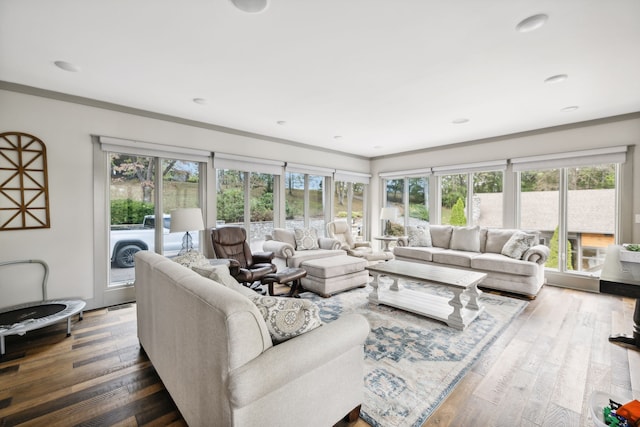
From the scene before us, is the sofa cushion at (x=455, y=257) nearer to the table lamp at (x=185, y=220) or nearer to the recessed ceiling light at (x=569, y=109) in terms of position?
the recessed ceiling light at (x=569, y=109)

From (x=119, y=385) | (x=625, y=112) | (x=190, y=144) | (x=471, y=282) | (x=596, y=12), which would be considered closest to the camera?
(x=596, y=12)

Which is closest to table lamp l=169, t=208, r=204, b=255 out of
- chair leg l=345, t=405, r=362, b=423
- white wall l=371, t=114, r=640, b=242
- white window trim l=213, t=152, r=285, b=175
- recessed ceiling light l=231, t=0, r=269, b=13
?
white window trim l=213, t=152, r=285, b=175

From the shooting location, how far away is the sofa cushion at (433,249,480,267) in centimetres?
450

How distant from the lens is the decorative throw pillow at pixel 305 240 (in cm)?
509

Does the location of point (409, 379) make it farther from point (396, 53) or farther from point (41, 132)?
point (41, 132)

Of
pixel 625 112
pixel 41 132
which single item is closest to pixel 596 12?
pixel 625 112

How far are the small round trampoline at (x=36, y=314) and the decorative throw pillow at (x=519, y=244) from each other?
220 inches

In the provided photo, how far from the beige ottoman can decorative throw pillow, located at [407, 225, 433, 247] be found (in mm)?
1653

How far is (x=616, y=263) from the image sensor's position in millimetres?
2805

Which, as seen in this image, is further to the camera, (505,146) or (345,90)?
(505,146)

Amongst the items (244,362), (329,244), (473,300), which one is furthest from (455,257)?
(244,362)

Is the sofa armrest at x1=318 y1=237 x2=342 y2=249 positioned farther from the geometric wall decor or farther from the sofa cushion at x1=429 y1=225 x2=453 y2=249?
the geometric wall decor

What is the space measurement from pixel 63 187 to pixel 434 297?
4.72 metres

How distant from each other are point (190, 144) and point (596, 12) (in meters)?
4.52
